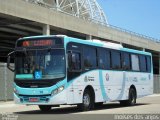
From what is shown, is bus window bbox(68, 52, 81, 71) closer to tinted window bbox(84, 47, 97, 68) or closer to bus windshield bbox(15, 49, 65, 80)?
bus windshield bbox(15, 49, 65, 80)

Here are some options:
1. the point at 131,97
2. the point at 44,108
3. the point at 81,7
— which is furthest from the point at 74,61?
the point at 81,7

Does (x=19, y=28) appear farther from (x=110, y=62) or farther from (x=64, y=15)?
(x=110, y=62)

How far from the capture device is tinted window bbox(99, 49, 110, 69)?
70.8ft

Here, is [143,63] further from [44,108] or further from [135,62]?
[44,108]

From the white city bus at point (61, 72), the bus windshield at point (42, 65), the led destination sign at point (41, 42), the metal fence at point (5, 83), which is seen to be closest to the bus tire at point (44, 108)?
the white city bus at point (61, 72)

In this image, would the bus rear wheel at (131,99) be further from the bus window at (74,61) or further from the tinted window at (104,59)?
the bus window at (74,61)

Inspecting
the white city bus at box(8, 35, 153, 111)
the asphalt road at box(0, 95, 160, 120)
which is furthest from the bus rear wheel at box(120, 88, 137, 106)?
the asphalt road at box(0, 95, 160, 120)

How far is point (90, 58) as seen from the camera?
20.5 meters

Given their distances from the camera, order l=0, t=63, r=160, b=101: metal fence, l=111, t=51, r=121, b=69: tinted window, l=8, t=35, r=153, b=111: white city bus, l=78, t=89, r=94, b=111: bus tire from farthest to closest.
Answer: l=0, t=63, r=160, b=101: metal fence → l=111, t=51, r=121, b=69: tinted window → l=78, t=89, r=94, b=111: bus tire → l=8, t=35, r=153, b=111: white city bus

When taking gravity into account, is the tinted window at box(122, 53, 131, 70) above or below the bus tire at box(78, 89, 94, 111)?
above

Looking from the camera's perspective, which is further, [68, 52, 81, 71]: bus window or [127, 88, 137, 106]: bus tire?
[127, 88, 137, 106]: bus tire

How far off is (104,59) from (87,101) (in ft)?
9.21

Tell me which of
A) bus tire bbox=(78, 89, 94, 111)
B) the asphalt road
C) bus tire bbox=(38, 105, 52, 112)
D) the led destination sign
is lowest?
the asphalt road

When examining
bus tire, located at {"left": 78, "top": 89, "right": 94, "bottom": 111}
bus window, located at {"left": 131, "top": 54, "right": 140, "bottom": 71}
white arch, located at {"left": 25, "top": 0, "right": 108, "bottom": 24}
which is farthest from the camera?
white arch, located at {"left": 25, "top": 0, "right": 108, "bottom": 24}
